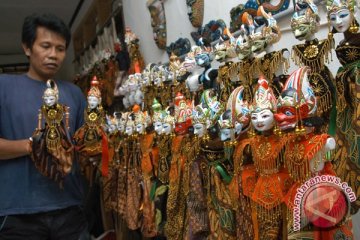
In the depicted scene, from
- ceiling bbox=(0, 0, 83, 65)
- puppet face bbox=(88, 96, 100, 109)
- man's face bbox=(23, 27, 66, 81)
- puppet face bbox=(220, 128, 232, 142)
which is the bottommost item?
puppet face bbox=(220, 128, 232, 142)

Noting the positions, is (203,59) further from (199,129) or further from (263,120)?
(263,120)

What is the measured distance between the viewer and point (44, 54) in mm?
1288

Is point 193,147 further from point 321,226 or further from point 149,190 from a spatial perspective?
point 321,226

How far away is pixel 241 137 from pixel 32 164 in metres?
0.68

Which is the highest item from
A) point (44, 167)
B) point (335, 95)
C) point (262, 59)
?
point (262, 59)

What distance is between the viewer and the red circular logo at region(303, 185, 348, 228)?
71cm

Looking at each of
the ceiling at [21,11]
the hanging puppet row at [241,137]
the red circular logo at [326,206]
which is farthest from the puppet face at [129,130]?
the ceiling at [21,11]

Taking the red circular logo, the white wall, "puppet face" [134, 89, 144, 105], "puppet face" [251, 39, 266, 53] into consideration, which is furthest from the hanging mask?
the red circular logo

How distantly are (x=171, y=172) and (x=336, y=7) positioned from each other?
70 cm

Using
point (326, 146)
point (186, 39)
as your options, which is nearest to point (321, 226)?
point (326, 146)

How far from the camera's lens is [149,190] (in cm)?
140

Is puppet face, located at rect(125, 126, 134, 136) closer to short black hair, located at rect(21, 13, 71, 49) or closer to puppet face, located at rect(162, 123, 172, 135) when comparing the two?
puppet face, located at rect(162, 123, 172, 135)

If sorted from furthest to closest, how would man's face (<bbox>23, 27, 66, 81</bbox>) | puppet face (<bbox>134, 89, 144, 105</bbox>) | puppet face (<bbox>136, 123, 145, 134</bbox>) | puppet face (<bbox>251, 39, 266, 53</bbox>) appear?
puppet face (<bbox>134, 89, 144, 105</bbox>), puppet face (<bbox>136, 123, 145, 134</bbox>), man's face (<bbox>23, 27, 66, 81</bbox>), puppet face (<bbox>251, 39, 266, 53</bbox>)

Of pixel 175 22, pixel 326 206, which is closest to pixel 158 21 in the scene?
pixel 175 22
